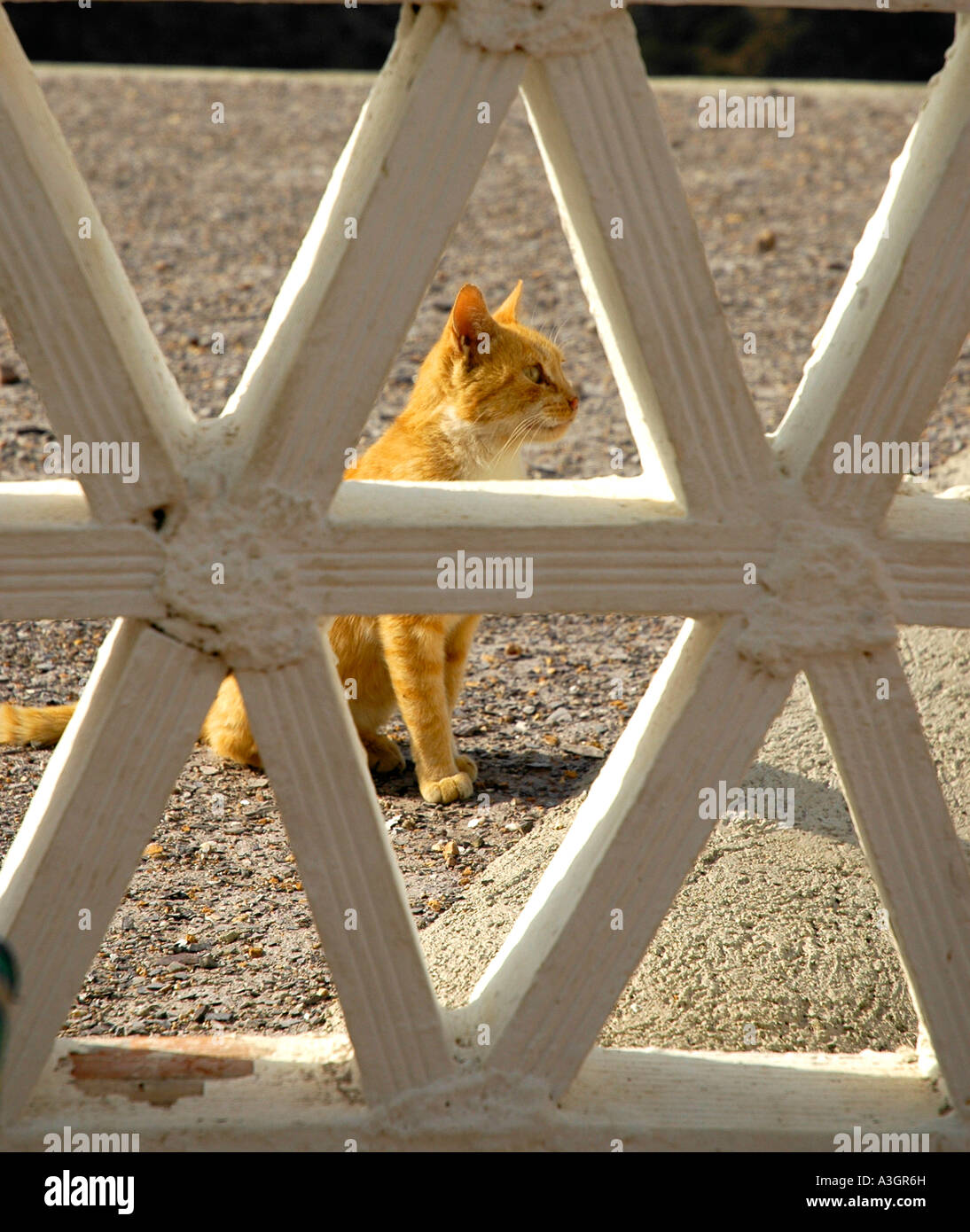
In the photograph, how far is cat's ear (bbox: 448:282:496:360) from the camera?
350 centimetres

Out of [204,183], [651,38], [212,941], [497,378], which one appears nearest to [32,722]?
[212,941]

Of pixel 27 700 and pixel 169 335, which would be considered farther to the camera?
pixel 169 335

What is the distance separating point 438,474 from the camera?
11.6 ft

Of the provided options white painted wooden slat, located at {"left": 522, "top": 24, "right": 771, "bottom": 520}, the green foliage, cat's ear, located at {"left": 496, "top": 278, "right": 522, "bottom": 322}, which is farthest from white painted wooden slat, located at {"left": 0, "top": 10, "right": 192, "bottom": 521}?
the green foliage

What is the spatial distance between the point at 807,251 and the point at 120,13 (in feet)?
29.0

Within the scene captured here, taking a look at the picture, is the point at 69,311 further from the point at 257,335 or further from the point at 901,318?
the point at 257,335

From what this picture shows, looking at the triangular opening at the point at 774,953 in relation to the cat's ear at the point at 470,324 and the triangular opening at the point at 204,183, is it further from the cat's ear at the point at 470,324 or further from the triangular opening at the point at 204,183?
the triangular opening at the point at 204,183

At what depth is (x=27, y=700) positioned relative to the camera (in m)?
3.73

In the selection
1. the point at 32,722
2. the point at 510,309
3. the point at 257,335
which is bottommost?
the point at 32,722

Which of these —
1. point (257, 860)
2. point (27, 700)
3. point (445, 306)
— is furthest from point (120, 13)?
point (257, 860)

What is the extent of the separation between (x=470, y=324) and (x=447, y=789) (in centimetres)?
128

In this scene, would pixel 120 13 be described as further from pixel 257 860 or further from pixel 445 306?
pixel 257 860

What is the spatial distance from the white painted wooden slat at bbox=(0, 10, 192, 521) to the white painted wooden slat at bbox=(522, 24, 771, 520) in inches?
20.4

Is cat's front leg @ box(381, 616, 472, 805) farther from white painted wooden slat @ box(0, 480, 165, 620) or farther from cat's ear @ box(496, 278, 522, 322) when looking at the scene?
white painted wooden slat @ box(0, 480, 165, 620)
